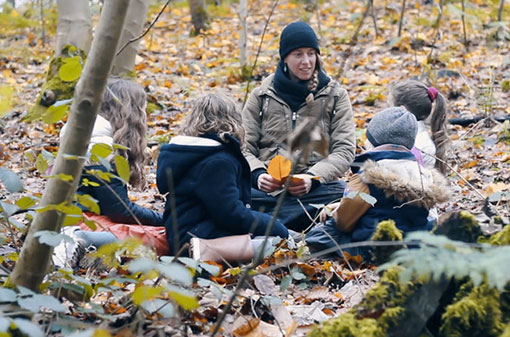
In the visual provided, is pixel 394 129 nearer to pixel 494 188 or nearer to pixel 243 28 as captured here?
pixel 494 188

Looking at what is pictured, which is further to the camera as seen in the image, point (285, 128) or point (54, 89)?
point (54, 89)

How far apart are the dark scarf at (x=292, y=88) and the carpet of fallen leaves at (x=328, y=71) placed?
22cm

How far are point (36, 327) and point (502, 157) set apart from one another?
15.9 ft

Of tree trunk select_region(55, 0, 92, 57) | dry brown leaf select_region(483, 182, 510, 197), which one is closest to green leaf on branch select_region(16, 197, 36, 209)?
dry brown leaf select_region(483, 182, 510, 197)

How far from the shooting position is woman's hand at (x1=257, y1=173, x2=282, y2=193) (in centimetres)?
453

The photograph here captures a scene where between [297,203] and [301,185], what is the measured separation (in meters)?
0.15

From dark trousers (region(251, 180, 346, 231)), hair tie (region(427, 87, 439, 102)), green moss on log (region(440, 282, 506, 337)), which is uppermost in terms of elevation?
hair tie (region(427, 87, 439, 102))

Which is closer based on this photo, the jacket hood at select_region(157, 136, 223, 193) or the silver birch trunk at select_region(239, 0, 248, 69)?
the jacket hood at select_region(157, 136, 223, 193)

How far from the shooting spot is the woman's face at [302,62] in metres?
4.85

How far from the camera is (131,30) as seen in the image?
7055mm

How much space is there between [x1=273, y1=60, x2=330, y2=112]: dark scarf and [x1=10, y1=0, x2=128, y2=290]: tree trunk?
2.95m

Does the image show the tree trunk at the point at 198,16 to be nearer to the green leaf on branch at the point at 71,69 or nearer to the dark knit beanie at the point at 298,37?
the dark knit beanie at the point at 298,37

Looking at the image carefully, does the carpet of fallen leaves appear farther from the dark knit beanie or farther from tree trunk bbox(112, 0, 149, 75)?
tree trunk bbox(112, 0, 149, 75)

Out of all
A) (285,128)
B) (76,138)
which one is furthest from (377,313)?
(285,128)
